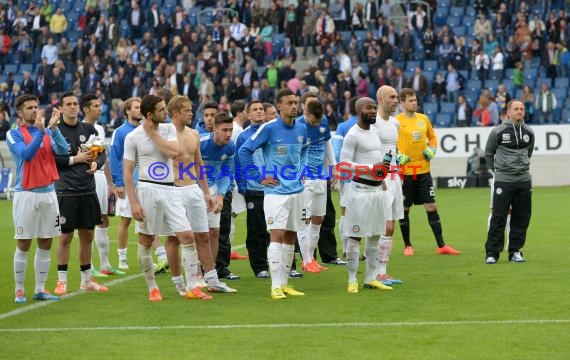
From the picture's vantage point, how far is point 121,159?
13836mm

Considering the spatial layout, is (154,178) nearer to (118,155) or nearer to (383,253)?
(118,155)

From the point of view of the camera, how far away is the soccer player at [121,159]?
13.8m

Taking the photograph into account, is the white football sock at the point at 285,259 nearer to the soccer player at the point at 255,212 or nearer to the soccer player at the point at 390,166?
the soccer player at the point at 390,166

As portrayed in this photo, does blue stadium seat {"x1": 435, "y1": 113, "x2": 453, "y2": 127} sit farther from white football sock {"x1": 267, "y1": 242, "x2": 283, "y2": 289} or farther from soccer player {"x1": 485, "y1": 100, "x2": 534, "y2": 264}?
white football sock {"x1": 267, "y1": 242, "x2": 283, "y2": 289}

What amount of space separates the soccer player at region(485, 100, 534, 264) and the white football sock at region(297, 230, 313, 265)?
234cm

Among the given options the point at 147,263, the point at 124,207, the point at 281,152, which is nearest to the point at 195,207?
the point at 147,263

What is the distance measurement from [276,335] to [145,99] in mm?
3316

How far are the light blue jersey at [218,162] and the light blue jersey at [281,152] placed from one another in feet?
4.16

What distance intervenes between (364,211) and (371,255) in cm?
53

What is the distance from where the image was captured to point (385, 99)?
527 inches

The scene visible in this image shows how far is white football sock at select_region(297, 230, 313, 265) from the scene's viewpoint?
14719mm

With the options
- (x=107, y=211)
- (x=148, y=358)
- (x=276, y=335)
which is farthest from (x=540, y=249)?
(x=148, y=358)

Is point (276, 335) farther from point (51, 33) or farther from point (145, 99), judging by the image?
point (51, 33)

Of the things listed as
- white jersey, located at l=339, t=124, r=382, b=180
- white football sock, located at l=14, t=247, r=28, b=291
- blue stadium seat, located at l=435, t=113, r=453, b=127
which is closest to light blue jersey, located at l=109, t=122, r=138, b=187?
white football sock, located at l=14, t=247, r=28, b=291
